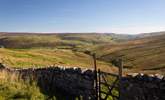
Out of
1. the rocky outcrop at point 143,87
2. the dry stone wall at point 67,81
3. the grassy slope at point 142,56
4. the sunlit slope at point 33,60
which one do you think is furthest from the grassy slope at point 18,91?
the grassy slope at point 142,56

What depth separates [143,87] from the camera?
44.4ft

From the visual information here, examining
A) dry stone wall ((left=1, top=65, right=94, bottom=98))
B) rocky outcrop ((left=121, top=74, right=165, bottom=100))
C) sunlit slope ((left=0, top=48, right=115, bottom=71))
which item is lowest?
sunlit slope ((left=0, top=48, right=115, bottom=71))

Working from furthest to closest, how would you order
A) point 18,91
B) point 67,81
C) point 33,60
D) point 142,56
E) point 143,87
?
point 142,56 < point 33,60 < point 67,81 < point 18,91 < point 143,87

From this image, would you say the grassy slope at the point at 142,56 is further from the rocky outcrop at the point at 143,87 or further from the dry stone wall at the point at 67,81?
the rocky outcrop at the point at 143,87

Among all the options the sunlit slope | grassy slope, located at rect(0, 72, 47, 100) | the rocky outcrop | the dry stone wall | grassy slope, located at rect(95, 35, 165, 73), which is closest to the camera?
the rocky outcrop

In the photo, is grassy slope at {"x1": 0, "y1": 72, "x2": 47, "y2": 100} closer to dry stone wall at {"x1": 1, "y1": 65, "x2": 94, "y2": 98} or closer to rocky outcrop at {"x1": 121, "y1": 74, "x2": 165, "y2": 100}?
dry stone wall at {"x1": 1, "y1": 65, "x2": 94, "y2": 98}

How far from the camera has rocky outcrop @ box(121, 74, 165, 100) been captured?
12664mm

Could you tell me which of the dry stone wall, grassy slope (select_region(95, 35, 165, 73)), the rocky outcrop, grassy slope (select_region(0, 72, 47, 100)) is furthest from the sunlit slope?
the rocky outcrop

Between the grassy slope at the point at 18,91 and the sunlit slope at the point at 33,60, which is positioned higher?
the grassy slope at the point at 18,91

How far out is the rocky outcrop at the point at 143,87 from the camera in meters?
12.7

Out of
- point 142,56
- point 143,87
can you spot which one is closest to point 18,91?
point 143,87

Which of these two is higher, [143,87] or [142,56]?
[143,87]

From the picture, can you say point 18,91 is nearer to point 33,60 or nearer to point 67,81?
point 67,81

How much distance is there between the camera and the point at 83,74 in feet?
58.3
